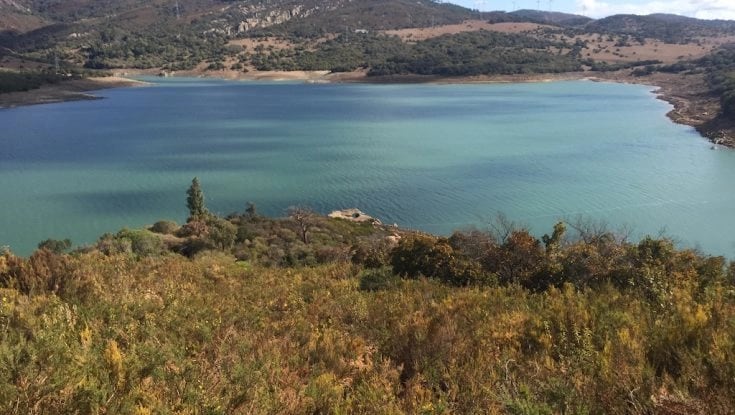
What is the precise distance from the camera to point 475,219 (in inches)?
1344

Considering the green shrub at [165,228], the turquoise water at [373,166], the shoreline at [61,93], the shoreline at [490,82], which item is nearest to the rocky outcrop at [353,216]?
the turquoise water at [373,166]

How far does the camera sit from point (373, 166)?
4922cm

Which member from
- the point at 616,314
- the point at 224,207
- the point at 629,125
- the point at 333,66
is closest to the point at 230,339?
the point at 616,314

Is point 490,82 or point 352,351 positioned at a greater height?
point 352,351

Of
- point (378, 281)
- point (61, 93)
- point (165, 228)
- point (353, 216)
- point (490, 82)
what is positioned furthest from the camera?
point (490, 82)

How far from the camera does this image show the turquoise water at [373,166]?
34.6 meters

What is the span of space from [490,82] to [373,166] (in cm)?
9816

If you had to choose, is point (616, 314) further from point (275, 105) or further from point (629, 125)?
point (275, 105)

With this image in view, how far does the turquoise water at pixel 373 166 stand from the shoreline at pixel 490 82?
3.62 metres

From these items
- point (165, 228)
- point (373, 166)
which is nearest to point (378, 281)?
point (165, 228)

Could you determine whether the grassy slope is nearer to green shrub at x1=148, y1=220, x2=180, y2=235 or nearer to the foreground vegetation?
the foreground vegetation

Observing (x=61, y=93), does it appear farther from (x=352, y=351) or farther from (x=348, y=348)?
(x=352, y=351)

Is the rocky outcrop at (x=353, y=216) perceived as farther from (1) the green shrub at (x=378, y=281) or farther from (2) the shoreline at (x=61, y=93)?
(2) the shoreline at (x=61, y=93)

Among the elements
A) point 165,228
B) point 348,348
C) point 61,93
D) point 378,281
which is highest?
point 348,348
